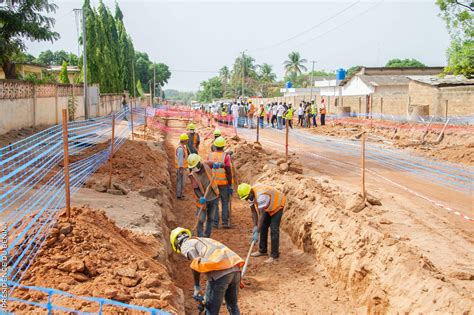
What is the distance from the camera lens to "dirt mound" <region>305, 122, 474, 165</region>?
17.2m

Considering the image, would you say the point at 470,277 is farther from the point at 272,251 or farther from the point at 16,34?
the point at 16,34

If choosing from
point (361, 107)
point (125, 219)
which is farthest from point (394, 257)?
point (361, 107)

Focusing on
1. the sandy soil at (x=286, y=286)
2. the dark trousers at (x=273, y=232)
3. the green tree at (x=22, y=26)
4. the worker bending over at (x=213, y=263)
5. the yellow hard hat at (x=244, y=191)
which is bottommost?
the sandy soil at (x=286, y=286)

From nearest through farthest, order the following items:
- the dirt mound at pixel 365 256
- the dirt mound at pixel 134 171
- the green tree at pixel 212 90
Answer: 1. the dirt mound at pixel 365 256
2. the dirt mound at pixel 134 171
3. the green tree at pixel 212 90

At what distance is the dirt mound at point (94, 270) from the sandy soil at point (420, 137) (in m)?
13.6

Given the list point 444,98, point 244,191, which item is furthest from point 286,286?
point 444,98

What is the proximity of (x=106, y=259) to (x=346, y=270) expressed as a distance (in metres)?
3.68

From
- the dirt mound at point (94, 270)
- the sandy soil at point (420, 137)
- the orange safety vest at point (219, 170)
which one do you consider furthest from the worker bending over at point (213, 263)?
the sandy soil at point (420, 137)

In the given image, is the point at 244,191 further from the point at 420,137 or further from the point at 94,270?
the point at 420,137

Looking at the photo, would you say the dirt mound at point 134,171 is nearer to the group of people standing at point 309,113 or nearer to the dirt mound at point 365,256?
the dirt mound at point 365,256

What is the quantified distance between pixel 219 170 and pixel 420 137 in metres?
14.4

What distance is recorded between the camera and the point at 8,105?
17.8m

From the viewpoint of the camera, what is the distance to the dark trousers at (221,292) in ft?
16.8

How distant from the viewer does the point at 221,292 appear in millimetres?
5176
